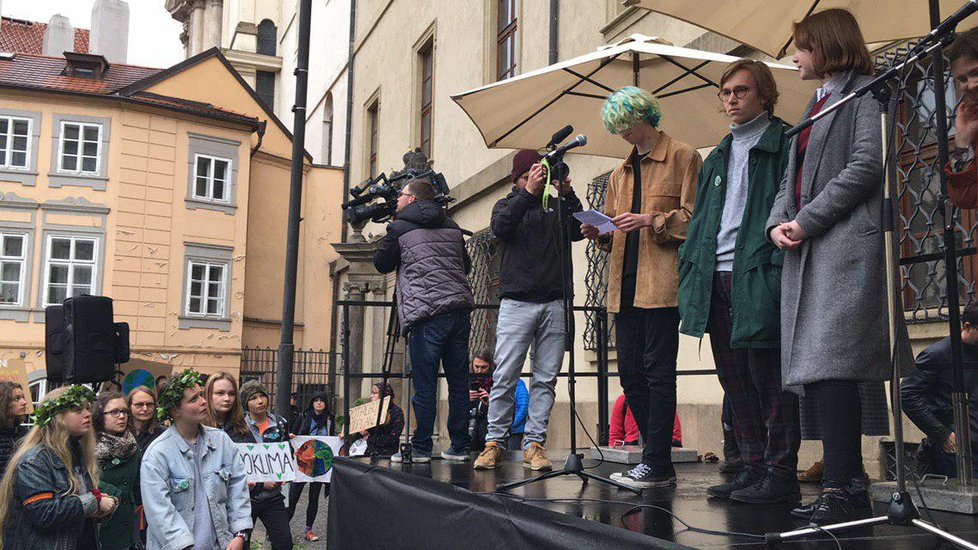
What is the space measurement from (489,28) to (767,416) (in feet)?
43.4

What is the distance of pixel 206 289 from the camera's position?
93.7 feet

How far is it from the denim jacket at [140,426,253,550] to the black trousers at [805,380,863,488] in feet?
12.7

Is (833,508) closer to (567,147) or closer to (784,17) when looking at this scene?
(567,147)

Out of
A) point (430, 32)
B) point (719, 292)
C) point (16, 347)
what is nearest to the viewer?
point (719, 292)

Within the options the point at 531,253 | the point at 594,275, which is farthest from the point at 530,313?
the point at 594,275

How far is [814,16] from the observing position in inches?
146

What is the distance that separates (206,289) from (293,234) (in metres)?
18.4

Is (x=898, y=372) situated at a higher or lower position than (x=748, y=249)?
lower

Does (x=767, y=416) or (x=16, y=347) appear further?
(x=16, y=347)

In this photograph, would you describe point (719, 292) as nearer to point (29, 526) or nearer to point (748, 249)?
point (748, 249)

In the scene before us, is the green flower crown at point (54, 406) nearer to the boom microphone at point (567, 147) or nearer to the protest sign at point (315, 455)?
the protest sign at point (315, 455)

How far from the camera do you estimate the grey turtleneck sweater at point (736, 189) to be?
4.24 metres

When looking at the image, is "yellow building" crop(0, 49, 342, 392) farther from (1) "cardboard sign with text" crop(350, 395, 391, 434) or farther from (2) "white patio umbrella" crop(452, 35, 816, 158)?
(2) "white patio umbrella" crop(452, 35, 816, 158)

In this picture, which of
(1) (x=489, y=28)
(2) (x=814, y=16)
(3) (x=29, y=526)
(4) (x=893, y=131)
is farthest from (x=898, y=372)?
(1) (x=489, y=28)
